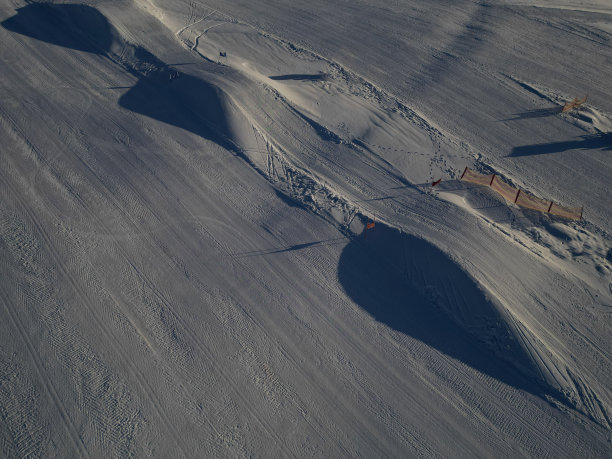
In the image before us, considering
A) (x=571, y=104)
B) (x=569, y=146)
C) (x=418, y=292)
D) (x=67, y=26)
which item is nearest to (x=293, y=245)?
(x=418, y=292)

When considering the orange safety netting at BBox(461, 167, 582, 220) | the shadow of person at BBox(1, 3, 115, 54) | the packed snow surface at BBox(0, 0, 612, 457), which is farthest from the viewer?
the shadow of person at BBox(1, 3, 115, 54)

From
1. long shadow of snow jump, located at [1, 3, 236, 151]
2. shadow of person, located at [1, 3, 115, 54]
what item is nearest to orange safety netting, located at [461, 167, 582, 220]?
long shadow of snow jump, located at [1, 3, 236, 151]

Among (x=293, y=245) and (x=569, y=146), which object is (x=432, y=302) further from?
(x=569, y=146)

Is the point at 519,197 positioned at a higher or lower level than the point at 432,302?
higher

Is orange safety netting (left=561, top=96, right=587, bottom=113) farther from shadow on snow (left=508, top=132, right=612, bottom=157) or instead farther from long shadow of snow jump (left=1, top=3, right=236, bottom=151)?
long shadow of snow jump (left=1, top=3, right=236, bottom=151)

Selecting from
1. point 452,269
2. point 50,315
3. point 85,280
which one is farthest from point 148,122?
point 452,269

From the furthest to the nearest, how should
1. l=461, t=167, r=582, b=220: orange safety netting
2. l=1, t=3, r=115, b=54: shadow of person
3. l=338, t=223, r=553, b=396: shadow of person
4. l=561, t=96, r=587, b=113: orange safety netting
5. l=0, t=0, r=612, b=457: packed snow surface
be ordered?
l=1, t=3, r=115, b=54: shadow of person → l=561, t=96, r=587, b=113: orange safety netting → l=461, t=167, r=582, b=220: orange safety netting → l=338, t=223, r=553, b=396: shadow of person → l=0, t=0, r=612, b=457: packed snow surface
